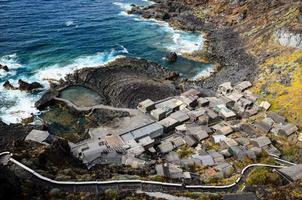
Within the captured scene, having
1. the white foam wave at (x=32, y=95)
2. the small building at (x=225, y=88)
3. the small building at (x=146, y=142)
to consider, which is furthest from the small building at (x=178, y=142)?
the white foam wave at (x=32, y=95)

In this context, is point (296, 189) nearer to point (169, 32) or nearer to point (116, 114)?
point (116, 114)

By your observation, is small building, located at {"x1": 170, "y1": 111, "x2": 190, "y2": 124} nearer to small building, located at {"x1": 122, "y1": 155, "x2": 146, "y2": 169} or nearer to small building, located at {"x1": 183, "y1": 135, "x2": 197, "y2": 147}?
small building, located at {"x1": 183, "y1": 135, "x2": 197, "y2": 147}

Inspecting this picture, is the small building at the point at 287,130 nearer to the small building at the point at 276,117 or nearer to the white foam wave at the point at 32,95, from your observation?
the small building at the point at 276,117

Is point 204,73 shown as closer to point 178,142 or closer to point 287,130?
point 287,130

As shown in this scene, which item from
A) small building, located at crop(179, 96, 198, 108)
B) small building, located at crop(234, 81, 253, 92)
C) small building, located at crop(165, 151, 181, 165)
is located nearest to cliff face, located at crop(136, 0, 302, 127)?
small building, located at crop(234, 81, 253, 92)

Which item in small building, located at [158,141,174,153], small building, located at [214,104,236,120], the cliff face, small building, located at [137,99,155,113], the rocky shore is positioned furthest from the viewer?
the rocky shore

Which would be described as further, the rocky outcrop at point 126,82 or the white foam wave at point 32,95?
the rocky outcrop at point 126,82
